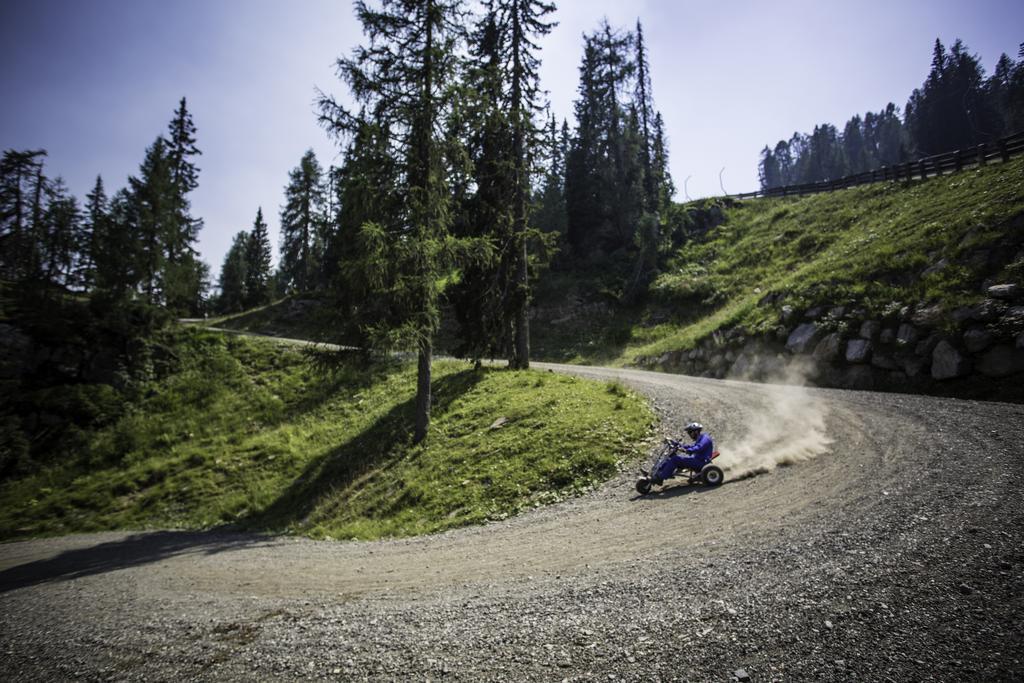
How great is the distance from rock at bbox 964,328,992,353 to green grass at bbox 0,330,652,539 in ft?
30.2

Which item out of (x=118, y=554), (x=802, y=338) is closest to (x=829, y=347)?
(x=802, y=338)

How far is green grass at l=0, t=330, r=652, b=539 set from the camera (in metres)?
11.0

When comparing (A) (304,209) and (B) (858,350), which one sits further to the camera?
(A) (304,209)

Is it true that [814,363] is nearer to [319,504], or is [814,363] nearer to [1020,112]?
[319,504]

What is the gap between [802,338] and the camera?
679 inches

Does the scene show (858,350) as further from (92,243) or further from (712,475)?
(92,243)

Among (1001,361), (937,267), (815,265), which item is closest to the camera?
(1001,361)

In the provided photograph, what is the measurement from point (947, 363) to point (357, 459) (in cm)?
1914

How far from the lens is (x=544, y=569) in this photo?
20.4 feet

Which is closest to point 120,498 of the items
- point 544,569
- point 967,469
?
point 544,569

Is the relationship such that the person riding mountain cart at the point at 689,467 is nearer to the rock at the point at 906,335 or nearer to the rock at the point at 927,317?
the rock at the point at 906,335

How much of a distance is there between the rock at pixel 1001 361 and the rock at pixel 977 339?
0.20 meters

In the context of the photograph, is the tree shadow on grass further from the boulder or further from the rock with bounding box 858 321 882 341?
the rock with bounding box 858 321 882 341

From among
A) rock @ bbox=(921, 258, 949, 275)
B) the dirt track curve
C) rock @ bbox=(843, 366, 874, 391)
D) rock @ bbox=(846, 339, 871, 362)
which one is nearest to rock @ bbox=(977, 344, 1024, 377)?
the dirt track curve
